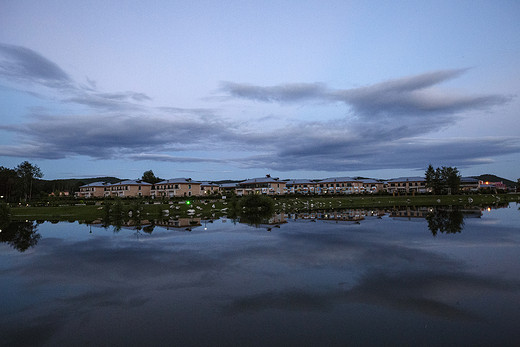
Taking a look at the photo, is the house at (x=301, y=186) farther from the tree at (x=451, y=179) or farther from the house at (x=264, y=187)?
the tree at (x=451, y=179)

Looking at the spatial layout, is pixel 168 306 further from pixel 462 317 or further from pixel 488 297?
pixel 488 297

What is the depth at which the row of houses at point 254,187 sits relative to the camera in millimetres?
129125

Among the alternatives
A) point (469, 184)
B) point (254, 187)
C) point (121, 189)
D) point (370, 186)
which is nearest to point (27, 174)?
point (121, 189)

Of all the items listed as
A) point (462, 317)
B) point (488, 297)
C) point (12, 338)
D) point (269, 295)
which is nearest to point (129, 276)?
point (12, 338)

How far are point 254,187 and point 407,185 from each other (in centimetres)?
8779

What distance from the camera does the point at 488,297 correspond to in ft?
42.3

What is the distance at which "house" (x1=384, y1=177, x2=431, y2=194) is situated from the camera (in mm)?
163012

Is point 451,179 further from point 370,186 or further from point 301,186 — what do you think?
point 301,186

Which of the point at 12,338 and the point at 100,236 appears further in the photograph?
the point at 100,236

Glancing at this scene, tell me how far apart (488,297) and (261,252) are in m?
13.7

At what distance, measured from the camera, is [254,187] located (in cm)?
14112

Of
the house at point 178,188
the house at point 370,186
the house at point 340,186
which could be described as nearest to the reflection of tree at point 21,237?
the house at point 178,188

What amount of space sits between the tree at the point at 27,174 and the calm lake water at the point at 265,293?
4458 inches

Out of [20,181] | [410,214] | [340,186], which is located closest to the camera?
[410,214]
